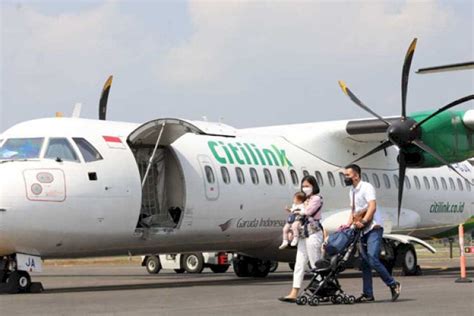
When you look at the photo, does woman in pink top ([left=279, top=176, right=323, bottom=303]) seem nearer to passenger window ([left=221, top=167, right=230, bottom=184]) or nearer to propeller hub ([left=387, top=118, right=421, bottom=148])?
passenger window ([left=221, top=167, right=230, bottom=184])

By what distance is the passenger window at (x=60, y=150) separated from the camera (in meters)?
14.2

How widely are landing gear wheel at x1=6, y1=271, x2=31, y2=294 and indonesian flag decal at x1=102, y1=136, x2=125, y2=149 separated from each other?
275cm

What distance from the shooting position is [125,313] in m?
9.83

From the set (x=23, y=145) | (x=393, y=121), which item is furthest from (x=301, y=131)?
(x=23, y=145)

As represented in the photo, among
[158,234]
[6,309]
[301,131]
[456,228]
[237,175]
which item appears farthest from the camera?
[456,228]

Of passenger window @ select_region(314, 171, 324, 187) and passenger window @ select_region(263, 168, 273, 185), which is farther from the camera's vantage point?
passenger window @ select_region(314, 171, 324, 187)

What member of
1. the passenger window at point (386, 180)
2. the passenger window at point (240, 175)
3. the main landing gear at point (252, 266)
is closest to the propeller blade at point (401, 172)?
the passenger window at point (386, 180)

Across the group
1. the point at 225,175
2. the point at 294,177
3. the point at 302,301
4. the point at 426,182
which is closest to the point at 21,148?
the point at 225,175

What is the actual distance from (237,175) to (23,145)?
4967mm

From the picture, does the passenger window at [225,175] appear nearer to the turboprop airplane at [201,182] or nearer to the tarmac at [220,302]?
the turboprop airplane at [201,182]

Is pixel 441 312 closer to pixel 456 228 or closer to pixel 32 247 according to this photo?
pixel 32 247

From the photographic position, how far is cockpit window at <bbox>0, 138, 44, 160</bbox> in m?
14.0

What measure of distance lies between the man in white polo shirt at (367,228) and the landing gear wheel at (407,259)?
8456 mm

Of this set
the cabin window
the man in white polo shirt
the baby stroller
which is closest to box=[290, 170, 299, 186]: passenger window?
the cabin window
